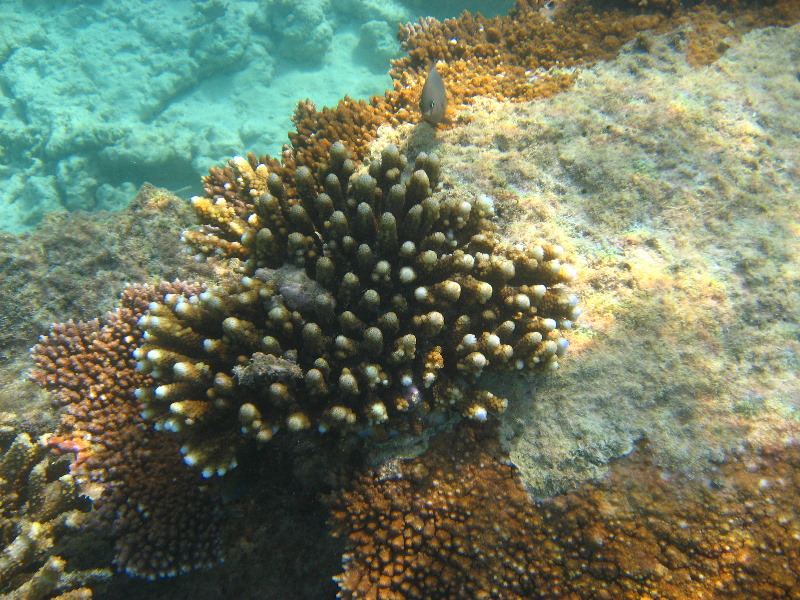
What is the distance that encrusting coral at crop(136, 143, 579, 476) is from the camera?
2719 mm

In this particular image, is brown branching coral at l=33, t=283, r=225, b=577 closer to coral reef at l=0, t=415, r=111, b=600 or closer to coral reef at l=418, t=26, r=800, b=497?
coral reef at l=0, t=415, r=111, b=600

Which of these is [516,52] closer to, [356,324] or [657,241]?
[657,241]

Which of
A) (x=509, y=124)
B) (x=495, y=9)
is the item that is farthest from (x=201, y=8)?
(x=509, y=124)

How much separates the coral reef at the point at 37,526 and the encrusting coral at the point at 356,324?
1.46m

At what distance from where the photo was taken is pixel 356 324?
2.88m

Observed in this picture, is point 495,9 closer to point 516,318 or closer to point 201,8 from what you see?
point 201,8

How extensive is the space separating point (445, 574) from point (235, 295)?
251 cm

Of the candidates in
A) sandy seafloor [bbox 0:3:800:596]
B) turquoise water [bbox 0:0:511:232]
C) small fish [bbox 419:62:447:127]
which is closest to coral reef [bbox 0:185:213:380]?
sandy seafloor [bbox 0:3:800:596]

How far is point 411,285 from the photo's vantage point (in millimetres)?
3115

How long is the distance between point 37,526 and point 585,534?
445 cm

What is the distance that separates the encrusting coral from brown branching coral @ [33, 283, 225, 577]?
46cm

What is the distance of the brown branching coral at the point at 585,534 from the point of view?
2508 millimetres

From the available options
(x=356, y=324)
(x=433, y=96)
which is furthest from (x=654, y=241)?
(x=356, y=324)

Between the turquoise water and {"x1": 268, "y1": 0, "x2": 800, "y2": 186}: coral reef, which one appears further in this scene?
the turquoise water
